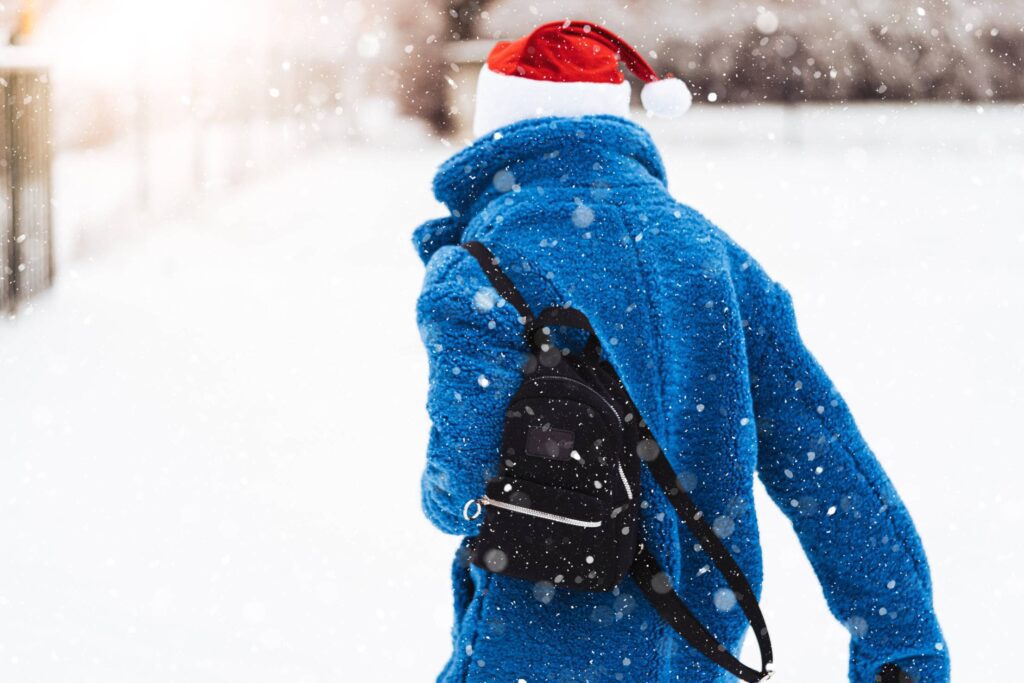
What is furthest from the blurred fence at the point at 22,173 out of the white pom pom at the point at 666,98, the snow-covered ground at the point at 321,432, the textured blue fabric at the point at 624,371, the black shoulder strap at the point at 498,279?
the black shoulder strap at the point at 498,279

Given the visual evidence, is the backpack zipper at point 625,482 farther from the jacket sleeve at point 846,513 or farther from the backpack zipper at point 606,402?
the jacket sleeve at point 846,513

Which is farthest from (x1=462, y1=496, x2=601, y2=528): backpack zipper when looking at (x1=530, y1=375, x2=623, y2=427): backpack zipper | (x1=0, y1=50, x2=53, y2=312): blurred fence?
(x1=0, y1=50, x2=53, y2=312): blurred fence

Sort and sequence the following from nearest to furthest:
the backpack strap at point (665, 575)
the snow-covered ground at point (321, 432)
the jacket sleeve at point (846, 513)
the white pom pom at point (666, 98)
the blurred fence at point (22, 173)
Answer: the backpack strap at point (665, 575) < the jacket sleeve at point (846, 513) < the white pom pom at point (666, 98) < the snow-covered ground at point (321, 432) < the blurred fence at point (22, 173)

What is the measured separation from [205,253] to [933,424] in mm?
5360

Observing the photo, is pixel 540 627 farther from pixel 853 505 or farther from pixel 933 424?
pixel 933 424

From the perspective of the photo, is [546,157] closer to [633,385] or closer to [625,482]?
[633,385]

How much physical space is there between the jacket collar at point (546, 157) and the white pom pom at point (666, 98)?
0.26 metres

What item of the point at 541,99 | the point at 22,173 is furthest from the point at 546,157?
the point at 22,173

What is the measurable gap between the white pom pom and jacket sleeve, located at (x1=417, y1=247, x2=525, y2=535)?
58cm

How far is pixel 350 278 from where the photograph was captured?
7781 millimetres

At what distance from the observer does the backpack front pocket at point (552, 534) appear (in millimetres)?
1282

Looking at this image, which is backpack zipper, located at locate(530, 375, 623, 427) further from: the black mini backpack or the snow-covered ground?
the snow-covered ground

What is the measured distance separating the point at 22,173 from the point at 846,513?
569 centimetres

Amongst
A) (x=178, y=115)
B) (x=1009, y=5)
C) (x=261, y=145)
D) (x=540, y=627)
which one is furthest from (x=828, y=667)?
(x=1009, y=5)
